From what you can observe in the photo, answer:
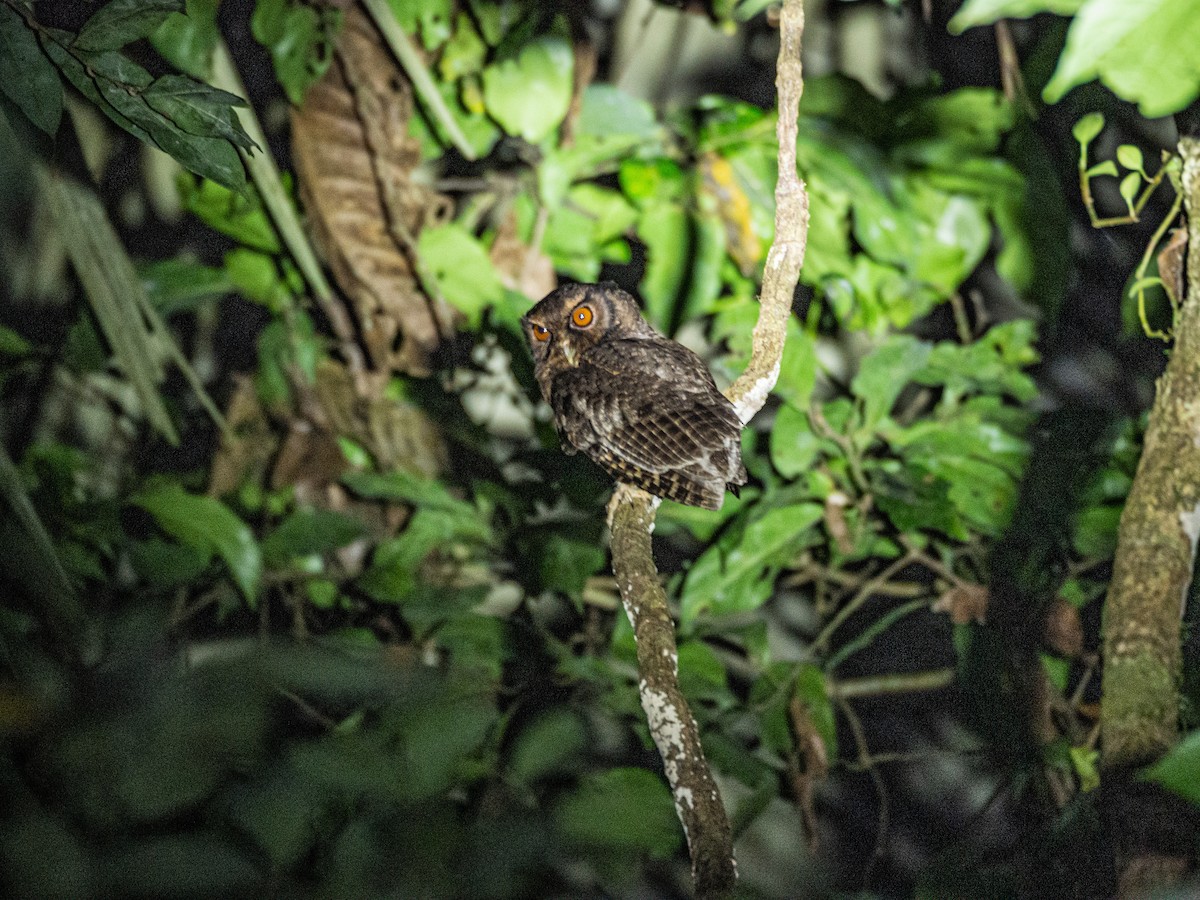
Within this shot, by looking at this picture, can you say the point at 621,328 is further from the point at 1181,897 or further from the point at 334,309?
the point at 1181,897

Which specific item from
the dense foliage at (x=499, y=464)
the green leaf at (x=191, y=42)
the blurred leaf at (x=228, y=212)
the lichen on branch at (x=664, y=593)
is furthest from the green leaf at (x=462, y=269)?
the lichen on branch at (x=664, y=593)

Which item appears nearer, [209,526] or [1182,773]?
[1182,773]

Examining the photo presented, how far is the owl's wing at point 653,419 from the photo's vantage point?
1.21 meters

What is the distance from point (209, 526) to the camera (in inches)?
A: 74.4

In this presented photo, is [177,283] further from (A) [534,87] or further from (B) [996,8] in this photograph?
(B) [996,8]

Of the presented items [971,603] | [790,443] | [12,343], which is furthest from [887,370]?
[12,343]

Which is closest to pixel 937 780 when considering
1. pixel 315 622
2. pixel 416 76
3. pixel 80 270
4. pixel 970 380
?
pixel 970 380

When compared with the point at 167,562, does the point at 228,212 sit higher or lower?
higher

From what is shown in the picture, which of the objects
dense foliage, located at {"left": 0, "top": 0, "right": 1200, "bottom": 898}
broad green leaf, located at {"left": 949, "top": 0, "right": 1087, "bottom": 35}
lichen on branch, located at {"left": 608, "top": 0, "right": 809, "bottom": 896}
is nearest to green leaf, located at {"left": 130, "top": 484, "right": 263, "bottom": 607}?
dense foliage, located at {"left": 0, "top": 0, "right": 1200, "bottom": 898}

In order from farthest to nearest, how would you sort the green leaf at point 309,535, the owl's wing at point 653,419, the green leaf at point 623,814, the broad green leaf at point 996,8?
the green leaf at point 309,535
the green leaf at point 623,814
the owl's wing at point 653,419
the broad green leaf at point 996,8

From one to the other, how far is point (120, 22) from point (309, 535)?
132cm

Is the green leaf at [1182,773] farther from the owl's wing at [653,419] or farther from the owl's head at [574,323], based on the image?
the owl's head at [574,323]

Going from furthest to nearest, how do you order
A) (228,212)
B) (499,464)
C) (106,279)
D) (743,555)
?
(499,464)
(228,212)
(743,555)
(106,279)

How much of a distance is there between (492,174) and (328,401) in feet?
2.07
